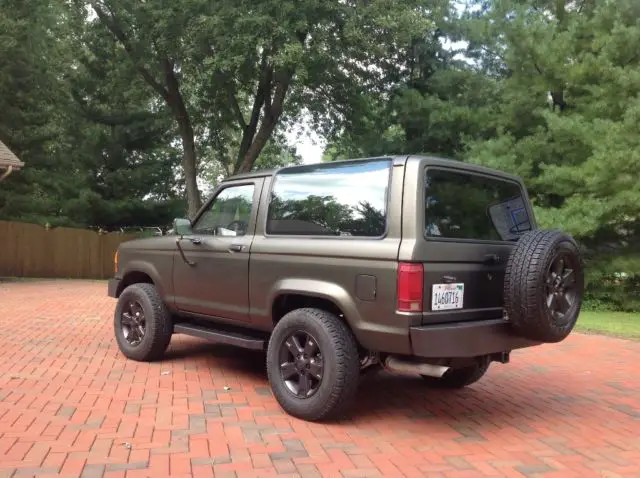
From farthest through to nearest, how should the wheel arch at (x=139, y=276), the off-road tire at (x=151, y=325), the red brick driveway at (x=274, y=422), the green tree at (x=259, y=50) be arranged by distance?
1. the green tree at (x=259, y=50)
2. the wheel arch at (x=139, y=276)
3. the off-road tire at (x=151, y=325)
4. the red brick driveway at (x=274, y=422)

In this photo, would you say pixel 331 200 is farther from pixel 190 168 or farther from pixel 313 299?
pixel 190 168

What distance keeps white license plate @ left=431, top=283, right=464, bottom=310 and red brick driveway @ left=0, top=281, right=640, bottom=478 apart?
37.5 inches

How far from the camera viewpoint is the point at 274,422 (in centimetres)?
444

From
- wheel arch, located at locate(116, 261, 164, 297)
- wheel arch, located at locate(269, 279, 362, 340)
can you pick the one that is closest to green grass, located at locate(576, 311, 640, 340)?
wheel arch, located at locate(269, 279, 362, 340)

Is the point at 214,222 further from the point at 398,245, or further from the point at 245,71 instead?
the point at 245,71

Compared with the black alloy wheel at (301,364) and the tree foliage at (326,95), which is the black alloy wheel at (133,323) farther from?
the tree foliage at (326,95)

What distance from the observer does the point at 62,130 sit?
22.0 m

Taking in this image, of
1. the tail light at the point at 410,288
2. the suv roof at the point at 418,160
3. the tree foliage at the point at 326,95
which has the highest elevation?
the tree foliage at the point at 326,95

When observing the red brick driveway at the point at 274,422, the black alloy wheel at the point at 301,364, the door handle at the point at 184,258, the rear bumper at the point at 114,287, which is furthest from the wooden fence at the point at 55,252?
the black alloy wheel at the point at 301,364

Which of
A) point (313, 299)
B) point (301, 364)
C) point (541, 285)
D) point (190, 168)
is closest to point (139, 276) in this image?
point (313, 299)

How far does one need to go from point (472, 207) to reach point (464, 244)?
1.72 feet

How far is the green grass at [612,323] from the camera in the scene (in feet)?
30.3

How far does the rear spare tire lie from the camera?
4.06 meters

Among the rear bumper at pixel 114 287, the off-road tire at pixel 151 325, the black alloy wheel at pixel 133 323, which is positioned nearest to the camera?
the off-road tire at pixel 151 325
